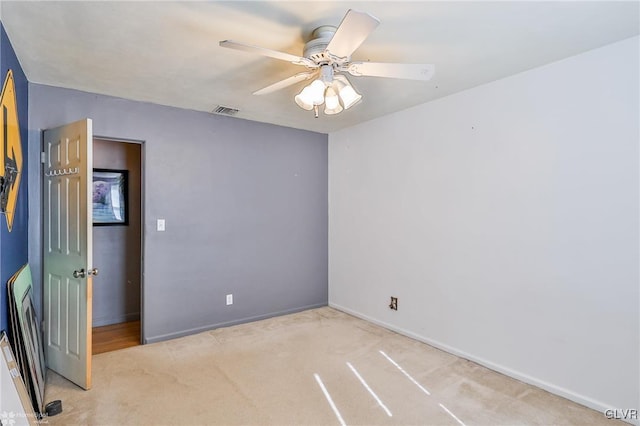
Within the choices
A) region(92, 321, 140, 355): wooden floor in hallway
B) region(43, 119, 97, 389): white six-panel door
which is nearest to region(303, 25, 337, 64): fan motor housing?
region(43, 119, 97, 389): white six-panel door

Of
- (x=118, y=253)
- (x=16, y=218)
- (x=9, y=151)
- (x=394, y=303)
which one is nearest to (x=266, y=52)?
(x=9, y=151)

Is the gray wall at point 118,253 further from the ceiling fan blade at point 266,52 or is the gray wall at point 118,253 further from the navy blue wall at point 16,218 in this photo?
the ceiling fan blade at point 266,52

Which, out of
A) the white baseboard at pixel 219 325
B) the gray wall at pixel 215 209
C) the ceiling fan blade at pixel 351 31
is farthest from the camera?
the white baseboard at pixel 219 325

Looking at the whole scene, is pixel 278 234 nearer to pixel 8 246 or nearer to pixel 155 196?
pixel 155 196

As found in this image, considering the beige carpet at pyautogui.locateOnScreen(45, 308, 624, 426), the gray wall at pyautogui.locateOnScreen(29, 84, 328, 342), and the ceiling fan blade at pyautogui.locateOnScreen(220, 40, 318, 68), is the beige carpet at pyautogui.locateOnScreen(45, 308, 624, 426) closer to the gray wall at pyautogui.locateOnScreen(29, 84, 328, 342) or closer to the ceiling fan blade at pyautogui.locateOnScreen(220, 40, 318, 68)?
the gray wall at pyautogui.locateOnScreen(29, 84, 328, 342)

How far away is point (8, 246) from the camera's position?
6.68 feet

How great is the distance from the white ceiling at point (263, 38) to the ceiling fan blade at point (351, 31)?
0.23 m

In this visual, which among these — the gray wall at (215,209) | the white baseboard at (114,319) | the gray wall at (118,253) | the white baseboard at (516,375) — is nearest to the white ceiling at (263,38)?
the gray wall at (215,209)

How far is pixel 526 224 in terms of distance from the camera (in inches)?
103

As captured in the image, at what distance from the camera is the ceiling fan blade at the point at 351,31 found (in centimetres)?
142

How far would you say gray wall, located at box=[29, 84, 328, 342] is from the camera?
3215 mm

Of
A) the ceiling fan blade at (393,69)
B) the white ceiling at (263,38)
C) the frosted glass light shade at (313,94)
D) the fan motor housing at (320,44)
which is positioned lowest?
the frosted glass light shade at (313,94)

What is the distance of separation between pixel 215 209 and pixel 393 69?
2.46 m

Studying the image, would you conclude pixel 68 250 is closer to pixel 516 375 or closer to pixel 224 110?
pixel 224 110
